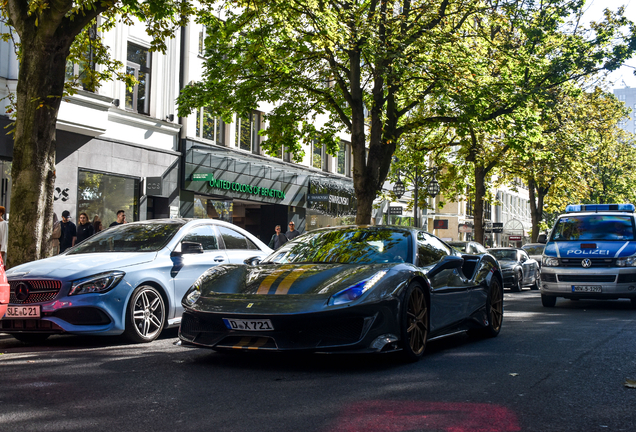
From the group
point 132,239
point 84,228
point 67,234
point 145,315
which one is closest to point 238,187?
point 67,234

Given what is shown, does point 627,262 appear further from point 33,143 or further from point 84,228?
point 84,228

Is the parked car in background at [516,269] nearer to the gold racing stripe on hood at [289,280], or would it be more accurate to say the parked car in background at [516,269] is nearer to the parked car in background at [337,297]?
the parked car in background at [337,297]

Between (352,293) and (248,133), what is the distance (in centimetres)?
2423

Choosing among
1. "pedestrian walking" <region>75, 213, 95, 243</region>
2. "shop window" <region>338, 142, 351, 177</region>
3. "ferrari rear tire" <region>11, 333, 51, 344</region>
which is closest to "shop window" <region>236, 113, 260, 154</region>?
"shop window" <region>338, 142, 351, 177</region>

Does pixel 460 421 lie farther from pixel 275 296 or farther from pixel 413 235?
pixel 413 235

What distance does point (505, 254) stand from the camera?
2378 cm

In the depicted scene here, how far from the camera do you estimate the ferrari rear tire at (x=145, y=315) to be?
811 centimetres

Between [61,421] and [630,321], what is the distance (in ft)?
31.5

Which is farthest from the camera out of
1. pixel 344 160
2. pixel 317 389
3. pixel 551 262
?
pixel 344 160

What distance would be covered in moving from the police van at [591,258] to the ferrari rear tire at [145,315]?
28.6ft

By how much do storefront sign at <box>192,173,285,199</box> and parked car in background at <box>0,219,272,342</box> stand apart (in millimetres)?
16010

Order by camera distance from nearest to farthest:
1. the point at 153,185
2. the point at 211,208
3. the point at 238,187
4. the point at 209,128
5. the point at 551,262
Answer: the point at 551,262 < the point at 153,185 < the point at 211,208 < the point at 209,128 < the point at 238,187

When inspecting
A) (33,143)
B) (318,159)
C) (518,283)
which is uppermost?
(318,159)

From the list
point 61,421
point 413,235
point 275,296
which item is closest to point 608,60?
point 413,235
